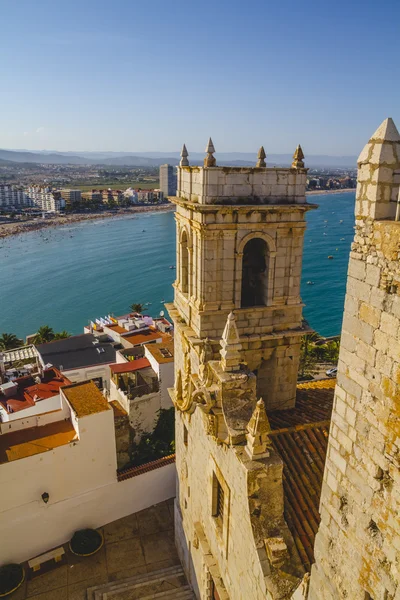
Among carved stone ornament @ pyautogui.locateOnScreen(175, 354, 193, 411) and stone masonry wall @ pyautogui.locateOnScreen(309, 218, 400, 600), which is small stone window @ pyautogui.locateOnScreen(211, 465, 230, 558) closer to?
carved stone ornament @ pyautogui.locateOnScreen(175, 354, 193, 411)

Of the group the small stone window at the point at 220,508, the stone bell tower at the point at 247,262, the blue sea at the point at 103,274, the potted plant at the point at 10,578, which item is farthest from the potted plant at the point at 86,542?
the blue sea at the point at 103,274

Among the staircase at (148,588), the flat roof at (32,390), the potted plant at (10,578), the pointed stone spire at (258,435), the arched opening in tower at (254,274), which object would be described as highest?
the arched opening in tower at (254,274)

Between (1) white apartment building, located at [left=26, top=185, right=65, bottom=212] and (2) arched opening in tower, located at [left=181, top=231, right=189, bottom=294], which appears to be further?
(1) white apartment building, located at [left=26, top=185, right=65, bottom=212]

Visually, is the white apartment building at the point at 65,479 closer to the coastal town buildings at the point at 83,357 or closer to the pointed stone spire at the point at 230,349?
the pointed stone spire at the point at 230,349

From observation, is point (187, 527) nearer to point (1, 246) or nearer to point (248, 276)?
point (248, 276)

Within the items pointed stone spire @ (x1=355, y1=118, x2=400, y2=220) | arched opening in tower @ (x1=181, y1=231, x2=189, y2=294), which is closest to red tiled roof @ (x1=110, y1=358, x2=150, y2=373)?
arched opening in tower @ (x1=181, y1=231, x2=189, y2=294)

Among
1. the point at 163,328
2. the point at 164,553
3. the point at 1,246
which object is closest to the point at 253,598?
the point at 164,553

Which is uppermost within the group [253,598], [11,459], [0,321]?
[253,598]
